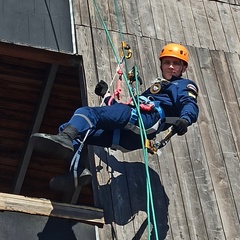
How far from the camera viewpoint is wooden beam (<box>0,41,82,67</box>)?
351 inches

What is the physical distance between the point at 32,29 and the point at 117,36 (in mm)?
1005

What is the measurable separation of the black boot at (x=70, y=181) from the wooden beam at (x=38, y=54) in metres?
2.07

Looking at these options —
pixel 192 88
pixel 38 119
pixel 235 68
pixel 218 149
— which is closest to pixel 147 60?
pixel 235 68

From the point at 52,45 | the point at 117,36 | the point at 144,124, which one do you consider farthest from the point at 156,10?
the point at 144,124

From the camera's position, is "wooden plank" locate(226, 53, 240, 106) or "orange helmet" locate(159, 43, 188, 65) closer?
Result: "orange helmet" locate(159, 43, 188, 65)

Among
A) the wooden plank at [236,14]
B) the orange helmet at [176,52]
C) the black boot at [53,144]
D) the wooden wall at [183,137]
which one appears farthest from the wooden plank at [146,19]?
the black boot at [53,144]

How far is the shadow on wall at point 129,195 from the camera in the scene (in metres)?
7.75

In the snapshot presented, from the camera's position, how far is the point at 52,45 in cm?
905

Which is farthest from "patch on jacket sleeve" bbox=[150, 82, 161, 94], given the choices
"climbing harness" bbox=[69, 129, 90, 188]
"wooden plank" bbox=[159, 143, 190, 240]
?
"climbing harness" bbox=[69, 129, 90, 188]

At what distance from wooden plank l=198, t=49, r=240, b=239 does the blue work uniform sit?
38.9 inches

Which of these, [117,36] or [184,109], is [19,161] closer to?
[117,36]

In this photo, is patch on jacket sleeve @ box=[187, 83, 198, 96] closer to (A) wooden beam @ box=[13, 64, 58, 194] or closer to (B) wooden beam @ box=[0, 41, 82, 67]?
(B) wooden beam @ box=[0, 41, 82, 67]

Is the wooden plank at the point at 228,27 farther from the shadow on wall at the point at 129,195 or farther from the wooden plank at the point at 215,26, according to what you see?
the shadow on wall at the point at 129,195

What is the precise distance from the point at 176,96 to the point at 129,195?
107 cm
